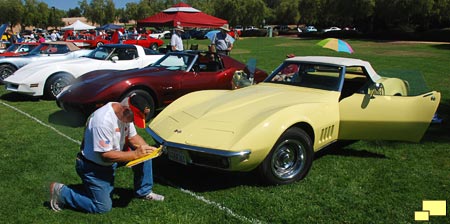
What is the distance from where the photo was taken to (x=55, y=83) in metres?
8.93

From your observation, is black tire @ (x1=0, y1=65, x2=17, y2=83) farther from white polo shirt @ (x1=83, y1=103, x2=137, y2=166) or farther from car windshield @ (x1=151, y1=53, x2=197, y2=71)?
white polo shirt @ (x1=83, y1=103, x2=137, y2=166)

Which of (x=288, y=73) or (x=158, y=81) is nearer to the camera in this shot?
(x=288, y=73)

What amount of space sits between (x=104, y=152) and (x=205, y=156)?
96cm

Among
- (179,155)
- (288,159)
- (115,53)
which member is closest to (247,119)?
(288,159)

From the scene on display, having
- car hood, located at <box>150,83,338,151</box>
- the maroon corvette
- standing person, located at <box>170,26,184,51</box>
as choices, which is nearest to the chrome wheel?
car hood, located at <box>150,83,338,151</box>

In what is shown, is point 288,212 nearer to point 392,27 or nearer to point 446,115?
point 446,115

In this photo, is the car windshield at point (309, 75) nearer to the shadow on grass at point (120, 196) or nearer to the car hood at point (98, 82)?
the car hood at point (98, 82)

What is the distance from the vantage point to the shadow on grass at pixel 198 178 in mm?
4219

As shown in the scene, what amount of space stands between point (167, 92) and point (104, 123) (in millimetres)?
3769

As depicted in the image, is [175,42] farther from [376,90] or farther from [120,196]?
[120,196]

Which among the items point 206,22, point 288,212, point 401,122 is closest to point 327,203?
point 288,212

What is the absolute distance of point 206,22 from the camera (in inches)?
606

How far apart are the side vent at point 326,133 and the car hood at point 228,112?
295 mm

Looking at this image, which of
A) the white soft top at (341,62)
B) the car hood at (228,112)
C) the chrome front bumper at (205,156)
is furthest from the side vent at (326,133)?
the chrome front bumper at (205,156)
